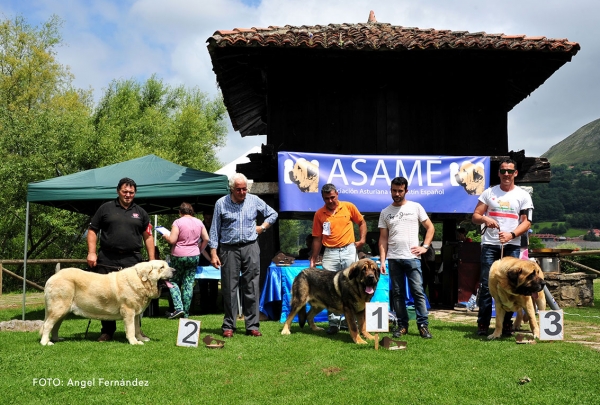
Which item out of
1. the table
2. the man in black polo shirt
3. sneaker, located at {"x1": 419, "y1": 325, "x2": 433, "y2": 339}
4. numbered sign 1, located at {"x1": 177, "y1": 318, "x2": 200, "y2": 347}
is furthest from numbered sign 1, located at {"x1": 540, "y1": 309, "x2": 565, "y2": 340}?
the man in black polo shirt

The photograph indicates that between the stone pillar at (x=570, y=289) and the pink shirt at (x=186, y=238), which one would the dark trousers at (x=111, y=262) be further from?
the stone pillar at (x=570, y=289)

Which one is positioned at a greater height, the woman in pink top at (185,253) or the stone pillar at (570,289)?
the woman in pink top at (185,253)

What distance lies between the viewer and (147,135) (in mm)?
25859

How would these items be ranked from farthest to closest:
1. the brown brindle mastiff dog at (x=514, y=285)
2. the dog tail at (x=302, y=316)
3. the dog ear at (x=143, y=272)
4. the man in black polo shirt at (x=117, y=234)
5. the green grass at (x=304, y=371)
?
the dog tail at (x=302, y=316)
the man in black polo shirt at (x=117, y=234)
the dog ear at (x=143, y=272)
the brown brindle mastiff dog at (x=514, y=285)
the green grass at (x=304, y=371)

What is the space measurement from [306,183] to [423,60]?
328 cm

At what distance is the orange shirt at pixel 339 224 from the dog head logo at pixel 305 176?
259cm

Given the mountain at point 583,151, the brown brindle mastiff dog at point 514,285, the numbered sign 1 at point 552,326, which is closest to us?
the brown brindle mastiff dog at point 514,285

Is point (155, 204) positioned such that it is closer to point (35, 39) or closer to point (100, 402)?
point (100, 402)

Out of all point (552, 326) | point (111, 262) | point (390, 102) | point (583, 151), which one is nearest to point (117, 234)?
point (111, 262)

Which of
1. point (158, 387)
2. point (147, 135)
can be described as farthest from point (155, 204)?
point (147, 135)

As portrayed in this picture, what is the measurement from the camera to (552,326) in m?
6.11

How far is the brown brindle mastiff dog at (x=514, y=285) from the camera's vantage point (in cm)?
597

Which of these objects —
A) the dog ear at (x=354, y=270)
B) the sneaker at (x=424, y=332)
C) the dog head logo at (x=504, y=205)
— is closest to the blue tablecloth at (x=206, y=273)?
the dog ear at (x=354, y=270)

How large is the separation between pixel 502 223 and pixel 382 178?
12.1 feet
